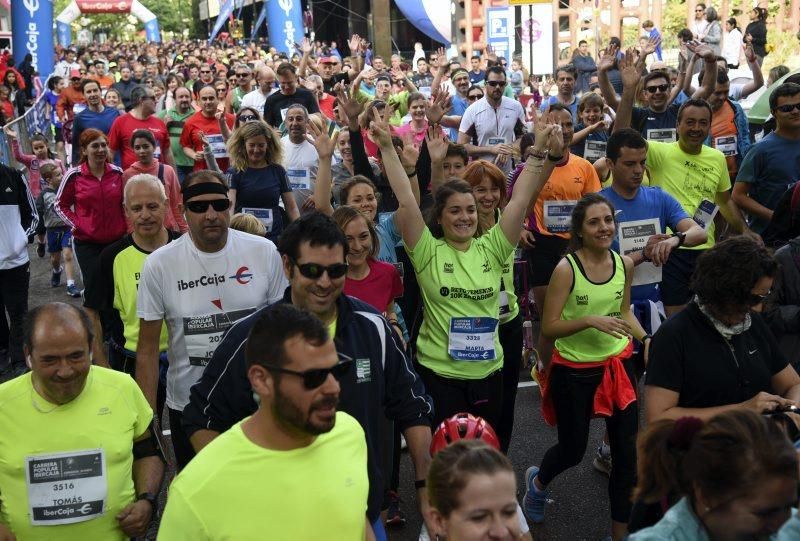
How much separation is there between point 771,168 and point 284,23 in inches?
904

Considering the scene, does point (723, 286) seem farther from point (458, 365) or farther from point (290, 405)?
point (290, 405)

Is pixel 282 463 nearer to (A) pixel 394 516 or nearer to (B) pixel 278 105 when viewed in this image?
(A) pixel 394 516

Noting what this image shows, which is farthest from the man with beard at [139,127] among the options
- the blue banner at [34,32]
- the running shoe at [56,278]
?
the blue banner at [34,32]

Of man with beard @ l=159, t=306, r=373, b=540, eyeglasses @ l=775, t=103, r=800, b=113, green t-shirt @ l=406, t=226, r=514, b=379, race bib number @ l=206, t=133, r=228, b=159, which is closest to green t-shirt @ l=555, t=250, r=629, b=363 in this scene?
green t-shirt @ l=406, t=226, r=514, b=379

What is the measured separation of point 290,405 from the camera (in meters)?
2.46

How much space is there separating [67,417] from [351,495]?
1255 mm

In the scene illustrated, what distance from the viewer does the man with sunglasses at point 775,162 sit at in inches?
259

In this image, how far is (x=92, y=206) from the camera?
7.10 m

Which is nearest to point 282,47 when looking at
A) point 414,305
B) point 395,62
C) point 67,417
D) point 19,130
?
point 395,62

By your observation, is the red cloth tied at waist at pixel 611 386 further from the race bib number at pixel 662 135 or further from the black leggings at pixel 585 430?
the race bib number at pixel 662 135

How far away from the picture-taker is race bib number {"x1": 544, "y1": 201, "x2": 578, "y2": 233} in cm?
679

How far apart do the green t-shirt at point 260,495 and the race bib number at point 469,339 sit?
1912 mm

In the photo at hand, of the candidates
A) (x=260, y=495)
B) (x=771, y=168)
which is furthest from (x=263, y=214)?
(x=260, y=495)

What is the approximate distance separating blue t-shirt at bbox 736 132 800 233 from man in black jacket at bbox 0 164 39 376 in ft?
18.3
